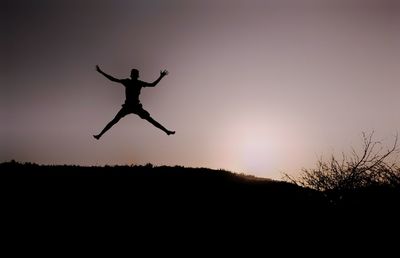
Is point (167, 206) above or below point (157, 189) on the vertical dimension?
below

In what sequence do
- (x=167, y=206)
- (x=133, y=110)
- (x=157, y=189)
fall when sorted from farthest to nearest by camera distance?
(x=133, y=110) < (x=157, y=189) < (x=167, y=206)

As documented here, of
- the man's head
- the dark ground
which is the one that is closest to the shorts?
the man's head

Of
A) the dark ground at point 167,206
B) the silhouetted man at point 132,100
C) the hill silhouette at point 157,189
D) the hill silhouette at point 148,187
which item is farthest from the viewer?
the silhouetted man at point 132,100

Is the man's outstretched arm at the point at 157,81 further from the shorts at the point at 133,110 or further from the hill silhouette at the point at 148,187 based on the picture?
the hill silhouette at the point at 148,187

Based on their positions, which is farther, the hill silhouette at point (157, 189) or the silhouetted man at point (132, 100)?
the silhouetted man at point (132, 100)

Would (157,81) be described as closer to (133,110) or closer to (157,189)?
(133,110)

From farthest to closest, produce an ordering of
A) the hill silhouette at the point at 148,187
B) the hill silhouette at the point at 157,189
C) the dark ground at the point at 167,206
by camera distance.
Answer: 1. the hill silhouette at the point at 148,187
2. the hill silhouette at the point at 157,189
3. the dark ground at the point at 167,206

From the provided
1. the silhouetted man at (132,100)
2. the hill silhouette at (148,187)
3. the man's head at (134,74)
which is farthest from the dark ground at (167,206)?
the man's head at (134,74)

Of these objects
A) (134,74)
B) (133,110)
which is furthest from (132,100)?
(134,74)

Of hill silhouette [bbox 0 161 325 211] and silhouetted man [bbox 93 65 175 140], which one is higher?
silhouetted man [bbox 93 65 175 140]

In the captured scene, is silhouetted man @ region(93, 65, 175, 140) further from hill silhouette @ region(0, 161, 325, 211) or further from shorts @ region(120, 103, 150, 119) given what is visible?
hill silhouette @ region(0, 161, 325, 211)

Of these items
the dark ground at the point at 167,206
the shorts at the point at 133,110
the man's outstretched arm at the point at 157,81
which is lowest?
the dark ground at the point at 167,206

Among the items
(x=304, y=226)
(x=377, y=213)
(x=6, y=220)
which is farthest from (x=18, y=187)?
(x=377, y=213)

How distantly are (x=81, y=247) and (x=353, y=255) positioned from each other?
27.2 feet
